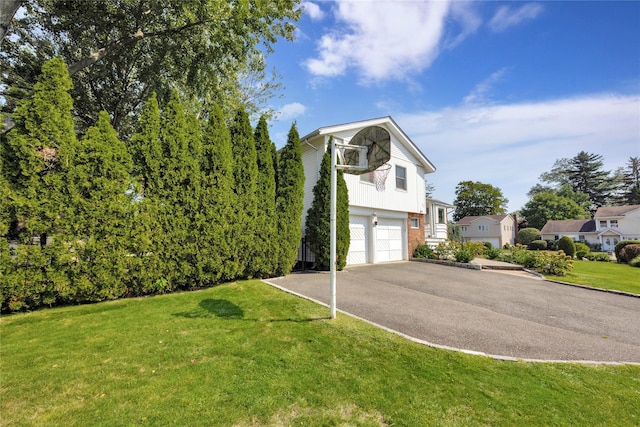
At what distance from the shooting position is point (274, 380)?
2.92m

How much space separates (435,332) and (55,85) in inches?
346

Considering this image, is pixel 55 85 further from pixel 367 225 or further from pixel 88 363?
pixel 367 225

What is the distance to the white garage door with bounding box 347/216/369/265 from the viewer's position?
11.7 m

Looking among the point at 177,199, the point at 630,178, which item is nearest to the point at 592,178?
the point at 630,178

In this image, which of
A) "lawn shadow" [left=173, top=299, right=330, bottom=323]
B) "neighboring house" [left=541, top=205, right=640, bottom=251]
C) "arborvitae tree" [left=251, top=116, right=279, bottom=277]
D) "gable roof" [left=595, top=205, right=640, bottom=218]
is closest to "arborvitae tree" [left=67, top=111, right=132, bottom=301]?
"lawn shadow" [left=173, top=299, right=330, bottom=323]

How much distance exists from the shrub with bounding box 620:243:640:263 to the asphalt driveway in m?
17.7

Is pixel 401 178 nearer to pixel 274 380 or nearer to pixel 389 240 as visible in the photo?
pixel 389 240

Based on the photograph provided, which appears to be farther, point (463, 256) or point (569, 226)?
point (569, 226)

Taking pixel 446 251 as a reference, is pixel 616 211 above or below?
above

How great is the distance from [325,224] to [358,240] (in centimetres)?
298

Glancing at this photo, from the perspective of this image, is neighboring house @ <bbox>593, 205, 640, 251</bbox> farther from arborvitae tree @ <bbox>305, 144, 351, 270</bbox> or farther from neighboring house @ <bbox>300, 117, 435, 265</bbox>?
arborvitae tree @ <bbox>305, 144, 351, 270</bbox>

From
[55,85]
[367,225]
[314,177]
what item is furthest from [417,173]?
[55,85]

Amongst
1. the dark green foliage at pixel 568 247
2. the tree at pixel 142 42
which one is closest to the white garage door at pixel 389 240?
the tree at pixel 142 42

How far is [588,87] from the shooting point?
29.8ft
